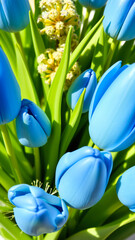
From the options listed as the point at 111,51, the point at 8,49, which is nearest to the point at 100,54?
the point at 111,51

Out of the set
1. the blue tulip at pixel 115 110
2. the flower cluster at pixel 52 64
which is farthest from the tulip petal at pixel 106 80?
the flower cluster at pixel 52 64

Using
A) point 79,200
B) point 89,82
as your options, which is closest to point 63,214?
point 79,200

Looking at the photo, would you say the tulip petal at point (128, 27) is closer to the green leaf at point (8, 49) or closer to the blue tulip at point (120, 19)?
the blue tulip at point (120, 19)

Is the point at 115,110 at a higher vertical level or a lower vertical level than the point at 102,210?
higher

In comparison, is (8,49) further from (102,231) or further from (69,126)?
(102,231)

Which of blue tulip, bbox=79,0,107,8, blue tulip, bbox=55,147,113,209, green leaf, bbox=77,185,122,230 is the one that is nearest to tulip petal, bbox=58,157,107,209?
blue tulip, bbox=55,147,113,209

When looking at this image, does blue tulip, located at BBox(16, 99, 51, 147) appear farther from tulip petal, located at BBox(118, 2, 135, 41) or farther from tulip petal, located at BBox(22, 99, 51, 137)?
tulip petal, located at BBox(118, 2, 135, 41)
